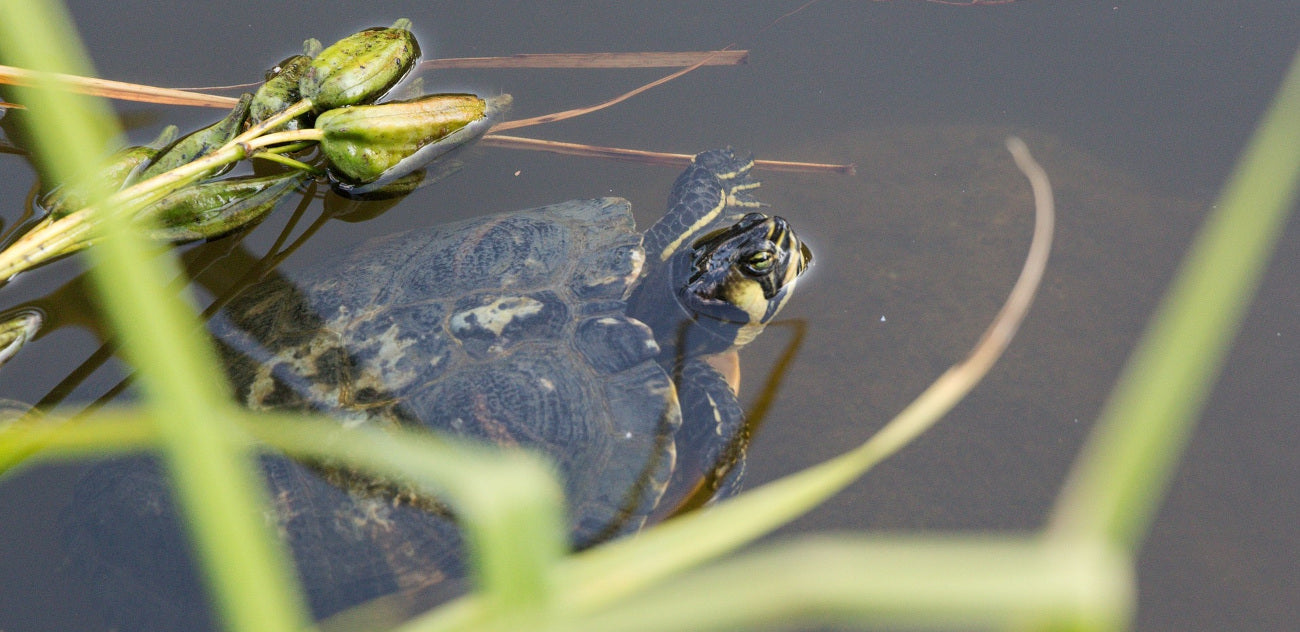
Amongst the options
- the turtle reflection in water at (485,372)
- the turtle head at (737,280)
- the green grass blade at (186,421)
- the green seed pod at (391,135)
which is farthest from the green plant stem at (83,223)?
the green grass blade at (186,421)

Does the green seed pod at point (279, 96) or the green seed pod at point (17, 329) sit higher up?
the green seed pod at point (279, 96)

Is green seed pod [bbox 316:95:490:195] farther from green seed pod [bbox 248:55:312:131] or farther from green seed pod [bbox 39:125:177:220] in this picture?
green seed pod [bbox 39:125:177:220]

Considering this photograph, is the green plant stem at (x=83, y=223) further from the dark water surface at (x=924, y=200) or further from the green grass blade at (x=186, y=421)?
the green grass blade at (x=186, y=421)

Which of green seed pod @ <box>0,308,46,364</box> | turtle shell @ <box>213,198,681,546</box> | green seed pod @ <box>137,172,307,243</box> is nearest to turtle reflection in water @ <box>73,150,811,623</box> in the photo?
turtle shell @ <box>213,198,681,546</box>

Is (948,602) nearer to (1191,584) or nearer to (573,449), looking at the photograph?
(573,449)

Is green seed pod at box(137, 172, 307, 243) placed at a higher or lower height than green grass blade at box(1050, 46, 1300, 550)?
lower

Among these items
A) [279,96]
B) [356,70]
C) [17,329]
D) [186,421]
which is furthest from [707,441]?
[17,329]

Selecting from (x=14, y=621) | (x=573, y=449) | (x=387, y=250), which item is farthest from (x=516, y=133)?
(x=14, y=621)
